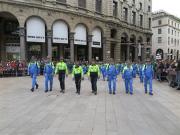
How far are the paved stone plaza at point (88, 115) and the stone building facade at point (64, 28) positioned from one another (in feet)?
60.2

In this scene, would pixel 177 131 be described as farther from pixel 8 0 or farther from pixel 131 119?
pixel 8 0

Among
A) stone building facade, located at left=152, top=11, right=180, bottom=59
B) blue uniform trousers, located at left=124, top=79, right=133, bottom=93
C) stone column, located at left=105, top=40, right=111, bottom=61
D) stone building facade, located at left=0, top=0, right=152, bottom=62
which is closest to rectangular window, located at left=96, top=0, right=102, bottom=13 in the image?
stone building facade, located at left=0, top=0, right=152, bottom=62

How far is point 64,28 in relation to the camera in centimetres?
3509

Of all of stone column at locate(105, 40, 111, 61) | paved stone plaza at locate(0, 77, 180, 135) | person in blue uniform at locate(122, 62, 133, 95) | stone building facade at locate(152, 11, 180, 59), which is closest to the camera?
paved stone plaza at locate(0, 77, 180, 135)

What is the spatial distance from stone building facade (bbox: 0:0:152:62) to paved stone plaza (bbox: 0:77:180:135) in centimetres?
1836

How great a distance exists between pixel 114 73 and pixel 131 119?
6591 millimetres

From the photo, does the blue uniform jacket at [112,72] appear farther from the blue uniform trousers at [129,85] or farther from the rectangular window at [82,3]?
the rectangular window at [82,3]

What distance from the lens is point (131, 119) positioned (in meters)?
9.30

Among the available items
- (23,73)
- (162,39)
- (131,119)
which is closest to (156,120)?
(131,119)

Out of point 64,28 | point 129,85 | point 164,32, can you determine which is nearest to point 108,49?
point 64,28

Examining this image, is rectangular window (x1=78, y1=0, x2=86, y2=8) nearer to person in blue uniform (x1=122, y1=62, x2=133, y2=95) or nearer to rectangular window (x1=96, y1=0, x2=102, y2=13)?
rectangular window (x1=96, y1=0, x2=102, y2=13)

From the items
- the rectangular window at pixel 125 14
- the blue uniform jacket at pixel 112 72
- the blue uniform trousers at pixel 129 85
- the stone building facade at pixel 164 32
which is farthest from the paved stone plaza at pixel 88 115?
the stone building facade at pixel 164 32

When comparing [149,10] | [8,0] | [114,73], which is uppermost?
[149,10]

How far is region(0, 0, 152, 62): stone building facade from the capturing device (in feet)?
102
